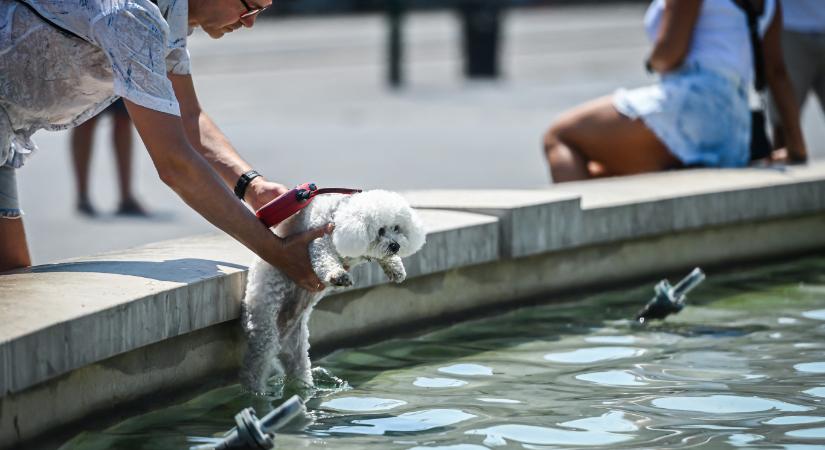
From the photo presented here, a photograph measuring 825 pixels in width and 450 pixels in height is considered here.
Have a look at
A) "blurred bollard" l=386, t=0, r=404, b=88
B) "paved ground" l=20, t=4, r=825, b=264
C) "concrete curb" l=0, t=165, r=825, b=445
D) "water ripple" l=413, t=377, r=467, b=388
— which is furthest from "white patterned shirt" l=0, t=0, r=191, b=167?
"blurred bollard" l=386, t=0, r=404, b=88

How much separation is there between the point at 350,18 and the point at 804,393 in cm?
2689

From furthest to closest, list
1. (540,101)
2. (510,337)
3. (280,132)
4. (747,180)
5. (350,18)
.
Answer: (350,18), (540,101), (280,132), (747,180), (510,337)

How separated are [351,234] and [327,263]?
0.50 ft

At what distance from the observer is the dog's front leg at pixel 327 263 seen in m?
4.41

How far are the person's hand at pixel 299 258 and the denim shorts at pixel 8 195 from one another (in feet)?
3.21

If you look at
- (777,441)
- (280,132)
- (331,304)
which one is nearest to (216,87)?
(280,132)

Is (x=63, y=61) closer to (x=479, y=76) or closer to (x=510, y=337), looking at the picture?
(x=510, y=337)

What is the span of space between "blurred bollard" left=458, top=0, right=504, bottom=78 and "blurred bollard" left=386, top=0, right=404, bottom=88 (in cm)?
171

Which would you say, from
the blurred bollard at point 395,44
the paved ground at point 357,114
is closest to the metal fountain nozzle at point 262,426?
the paved ground at point 357,114

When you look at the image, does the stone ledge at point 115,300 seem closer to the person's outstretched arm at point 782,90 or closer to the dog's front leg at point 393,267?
the dog's front leg at point 393,267

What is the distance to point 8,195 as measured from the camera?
505 cm

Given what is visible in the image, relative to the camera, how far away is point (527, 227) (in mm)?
6164

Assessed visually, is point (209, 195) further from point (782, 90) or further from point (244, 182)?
point (782, 90)

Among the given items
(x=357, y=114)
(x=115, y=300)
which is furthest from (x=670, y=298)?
(x=357, y=114)
